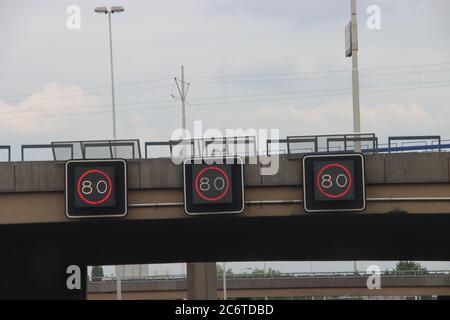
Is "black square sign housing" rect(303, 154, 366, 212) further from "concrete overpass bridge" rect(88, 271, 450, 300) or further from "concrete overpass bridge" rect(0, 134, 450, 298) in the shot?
"concrete overpass bridge" rect(88, 271, 450, 300)

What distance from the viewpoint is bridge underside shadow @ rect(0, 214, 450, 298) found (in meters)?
31.8

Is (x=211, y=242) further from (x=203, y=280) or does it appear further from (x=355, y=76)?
(x=203, y=280)

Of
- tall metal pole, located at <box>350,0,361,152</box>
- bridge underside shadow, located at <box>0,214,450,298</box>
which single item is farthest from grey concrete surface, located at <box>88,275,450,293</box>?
bridge underside shadow, located at <box>0,214,450,298</box>

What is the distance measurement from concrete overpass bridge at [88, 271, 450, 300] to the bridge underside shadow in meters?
41.5

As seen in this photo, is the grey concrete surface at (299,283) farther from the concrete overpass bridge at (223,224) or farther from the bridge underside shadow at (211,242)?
the bridge underside shadow at (211,242)

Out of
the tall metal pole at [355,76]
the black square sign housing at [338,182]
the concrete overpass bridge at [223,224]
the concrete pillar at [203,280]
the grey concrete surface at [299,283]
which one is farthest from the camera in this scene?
the grey concrete surface at [299,283]

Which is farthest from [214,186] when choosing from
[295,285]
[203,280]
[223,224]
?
[295,285]

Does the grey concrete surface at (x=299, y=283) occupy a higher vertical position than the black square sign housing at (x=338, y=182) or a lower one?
lower

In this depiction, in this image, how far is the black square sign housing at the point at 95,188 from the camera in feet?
87.2

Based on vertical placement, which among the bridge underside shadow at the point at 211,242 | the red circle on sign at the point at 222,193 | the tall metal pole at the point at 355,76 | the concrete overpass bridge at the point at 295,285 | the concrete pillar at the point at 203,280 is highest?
the tall metal pole at the point at 355,76

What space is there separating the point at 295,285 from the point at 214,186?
59528 mm

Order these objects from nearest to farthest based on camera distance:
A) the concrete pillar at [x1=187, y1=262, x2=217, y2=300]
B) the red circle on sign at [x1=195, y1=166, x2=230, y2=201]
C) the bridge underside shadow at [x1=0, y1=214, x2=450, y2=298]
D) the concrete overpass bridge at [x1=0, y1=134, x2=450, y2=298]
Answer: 1. the red circle on sign at [x1=195, y1=166, x2=230, y2=201]
2. the concrete overpass bridge at [x1=0, y1=134, x2=450, y2=298]
3. the bridge underside shadow at [x1=0, y1=214, x2=450, y2=298]
4. the concrete pillar at [x1=187, y1=262, x2=217, y2=300]

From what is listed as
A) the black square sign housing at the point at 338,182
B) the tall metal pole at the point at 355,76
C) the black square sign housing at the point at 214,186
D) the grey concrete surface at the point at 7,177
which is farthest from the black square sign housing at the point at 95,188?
the tall metal pole at the point at 355,76

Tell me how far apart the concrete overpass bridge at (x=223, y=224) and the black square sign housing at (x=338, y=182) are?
0.46 metres
